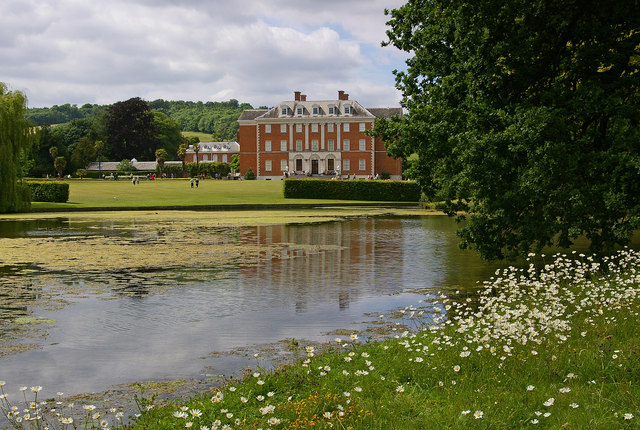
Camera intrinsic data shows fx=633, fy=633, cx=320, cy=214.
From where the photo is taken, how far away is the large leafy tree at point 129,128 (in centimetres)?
12594

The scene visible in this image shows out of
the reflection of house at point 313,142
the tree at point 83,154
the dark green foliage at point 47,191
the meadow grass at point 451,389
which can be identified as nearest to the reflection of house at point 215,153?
the tree at point 83,154

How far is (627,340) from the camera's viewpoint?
749cm

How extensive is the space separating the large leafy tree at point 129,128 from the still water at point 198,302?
106209 mm

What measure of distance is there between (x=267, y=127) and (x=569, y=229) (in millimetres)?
94853

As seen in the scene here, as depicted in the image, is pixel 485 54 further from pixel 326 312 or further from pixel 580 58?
pixel 326 312

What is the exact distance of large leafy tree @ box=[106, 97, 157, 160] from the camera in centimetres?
12594

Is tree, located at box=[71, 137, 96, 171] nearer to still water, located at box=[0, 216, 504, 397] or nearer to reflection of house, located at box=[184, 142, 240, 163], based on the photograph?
reflection of house, located at box=[184, 142, 240, 163]

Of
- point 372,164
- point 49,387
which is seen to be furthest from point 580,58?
point 372,164

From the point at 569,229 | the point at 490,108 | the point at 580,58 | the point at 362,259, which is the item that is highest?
the point at 580,58

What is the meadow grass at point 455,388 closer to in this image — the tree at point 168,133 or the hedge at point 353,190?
the hedge at point 353,190

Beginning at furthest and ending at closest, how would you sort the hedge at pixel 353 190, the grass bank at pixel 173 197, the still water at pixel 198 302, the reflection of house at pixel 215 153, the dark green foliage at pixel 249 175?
1. the reflection of house at pixel 215 153
2. the dark green foliage at pixel 249 175
3. the hedge at pixel 353 190
4. the grass bank at pixel 173 197
5. the still water at pixel 198 302

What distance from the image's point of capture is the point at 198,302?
13.0 m

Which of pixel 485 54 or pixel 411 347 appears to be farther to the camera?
pixel 485 54

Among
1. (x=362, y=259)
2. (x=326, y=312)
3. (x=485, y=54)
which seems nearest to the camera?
(x=326, y=312)
